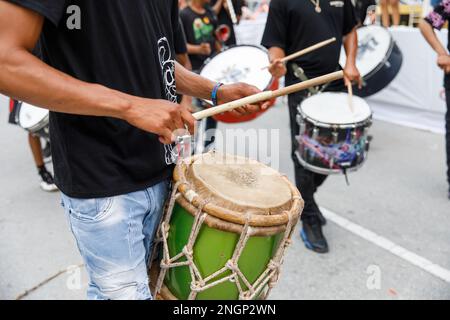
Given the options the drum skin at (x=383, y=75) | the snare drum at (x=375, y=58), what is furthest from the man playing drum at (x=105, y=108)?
the drum skin at (x=383, y=75)

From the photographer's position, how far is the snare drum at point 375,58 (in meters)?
3.87

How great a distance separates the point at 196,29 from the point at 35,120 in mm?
1756

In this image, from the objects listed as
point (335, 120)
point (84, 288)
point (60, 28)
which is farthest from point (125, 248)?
point (335, 120)

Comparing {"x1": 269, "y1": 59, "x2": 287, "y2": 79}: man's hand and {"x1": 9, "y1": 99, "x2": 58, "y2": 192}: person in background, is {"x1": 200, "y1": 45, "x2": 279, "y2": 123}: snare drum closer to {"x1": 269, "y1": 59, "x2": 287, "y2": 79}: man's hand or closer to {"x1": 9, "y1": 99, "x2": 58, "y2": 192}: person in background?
{"x1": 269, "y1": 59, "x2": 287, "y2": 79}: man's hand

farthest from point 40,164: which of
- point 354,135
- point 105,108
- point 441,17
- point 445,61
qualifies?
point 441,17

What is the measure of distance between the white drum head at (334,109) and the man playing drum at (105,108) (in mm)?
1322

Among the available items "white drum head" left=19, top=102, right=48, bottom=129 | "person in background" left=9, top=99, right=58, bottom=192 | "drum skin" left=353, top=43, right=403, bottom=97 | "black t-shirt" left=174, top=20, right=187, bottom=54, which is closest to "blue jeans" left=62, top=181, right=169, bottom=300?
"black t-shirt" left=174, top=20, right=187, bottom=54

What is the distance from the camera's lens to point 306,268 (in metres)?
2.49

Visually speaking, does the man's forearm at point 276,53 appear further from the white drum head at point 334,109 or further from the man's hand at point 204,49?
the man's hand at point 204,49

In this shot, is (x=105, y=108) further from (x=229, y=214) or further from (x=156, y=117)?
(x=229, y=214)

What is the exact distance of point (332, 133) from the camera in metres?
2.48

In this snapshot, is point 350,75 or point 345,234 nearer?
point 350,75

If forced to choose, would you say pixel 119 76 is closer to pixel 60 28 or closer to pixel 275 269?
pixel 60 28
